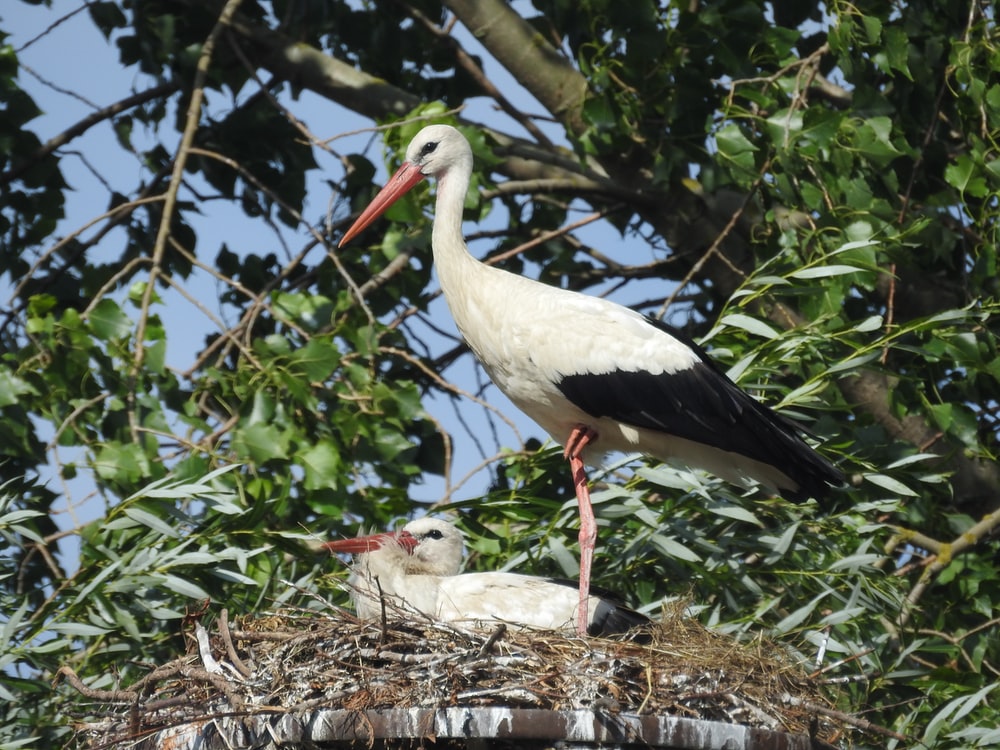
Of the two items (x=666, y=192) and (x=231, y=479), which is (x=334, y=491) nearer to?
(x=231, y=479)

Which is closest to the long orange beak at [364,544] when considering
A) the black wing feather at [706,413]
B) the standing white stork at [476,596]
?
the standing white stork at [476,596]

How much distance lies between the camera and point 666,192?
776 cm

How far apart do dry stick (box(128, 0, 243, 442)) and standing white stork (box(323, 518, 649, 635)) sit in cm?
132

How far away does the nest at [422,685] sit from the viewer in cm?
399

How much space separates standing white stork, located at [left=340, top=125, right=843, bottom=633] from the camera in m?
5.50

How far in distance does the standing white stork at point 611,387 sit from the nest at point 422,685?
3.54 feet

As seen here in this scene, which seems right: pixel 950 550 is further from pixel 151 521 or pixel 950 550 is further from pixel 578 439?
pixel 151 521

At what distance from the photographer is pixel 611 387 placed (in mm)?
5672

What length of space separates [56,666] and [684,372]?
258 centimetres

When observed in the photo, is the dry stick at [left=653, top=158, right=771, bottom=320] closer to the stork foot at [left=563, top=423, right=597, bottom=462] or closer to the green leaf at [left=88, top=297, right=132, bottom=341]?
the stork foot at [left=563, top=423, right=597, bottom=462]

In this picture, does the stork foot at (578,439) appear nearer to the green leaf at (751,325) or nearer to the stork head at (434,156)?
the green leaf at (751,325)

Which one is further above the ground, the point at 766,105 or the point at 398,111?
the point at 398,111

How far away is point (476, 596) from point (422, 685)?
1273 mm

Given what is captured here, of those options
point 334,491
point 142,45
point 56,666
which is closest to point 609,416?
point 334,491
